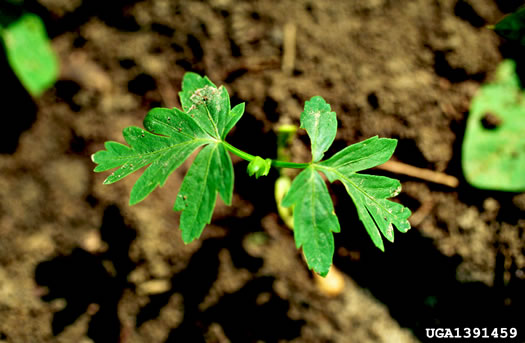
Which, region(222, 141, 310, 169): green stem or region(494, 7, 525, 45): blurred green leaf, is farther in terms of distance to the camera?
region(494, 7, 525, 45): blurred green leaf

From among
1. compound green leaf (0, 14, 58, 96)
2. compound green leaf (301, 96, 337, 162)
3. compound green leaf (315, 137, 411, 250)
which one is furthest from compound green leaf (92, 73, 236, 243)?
compound green leaf (0, 14, 58, 96)

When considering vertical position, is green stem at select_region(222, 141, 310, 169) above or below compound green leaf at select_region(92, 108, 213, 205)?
below

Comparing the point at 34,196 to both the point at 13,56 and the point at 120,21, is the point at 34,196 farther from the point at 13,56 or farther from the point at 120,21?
the point at 120,21

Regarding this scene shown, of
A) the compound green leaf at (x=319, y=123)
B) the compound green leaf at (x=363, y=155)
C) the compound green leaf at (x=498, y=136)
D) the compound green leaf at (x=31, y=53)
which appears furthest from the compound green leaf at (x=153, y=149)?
the compound green leaf at (x=498, y=136)

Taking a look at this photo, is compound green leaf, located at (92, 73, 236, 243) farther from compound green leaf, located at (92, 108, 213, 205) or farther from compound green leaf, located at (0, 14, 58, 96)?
compound green leaf, located at (0, 14, 58, 96)

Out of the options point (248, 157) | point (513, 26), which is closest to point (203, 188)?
point (248, 157)
